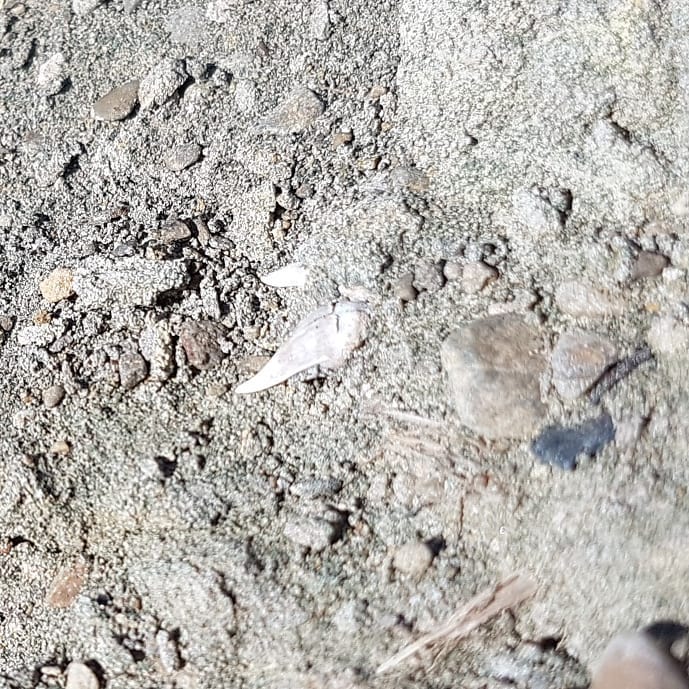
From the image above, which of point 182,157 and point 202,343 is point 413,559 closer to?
point 202,343

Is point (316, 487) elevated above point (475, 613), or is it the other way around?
point (316, 487)

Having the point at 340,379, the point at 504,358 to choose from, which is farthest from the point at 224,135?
the point at 504,358

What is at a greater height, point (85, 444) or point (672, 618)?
point (85, 444)

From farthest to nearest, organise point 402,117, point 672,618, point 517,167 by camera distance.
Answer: point 402,117 < point 517,167 < point 672,618

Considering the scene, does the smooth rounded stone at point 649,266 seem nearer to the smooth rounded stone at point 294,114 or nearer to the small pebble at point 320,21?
the smooth rounded stone at point 294,114

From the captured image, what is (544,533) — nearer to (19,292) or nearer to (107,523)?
(107,523)

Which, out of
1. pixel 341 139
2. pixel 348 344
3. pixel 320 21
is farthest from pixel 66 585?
pixel 320 21

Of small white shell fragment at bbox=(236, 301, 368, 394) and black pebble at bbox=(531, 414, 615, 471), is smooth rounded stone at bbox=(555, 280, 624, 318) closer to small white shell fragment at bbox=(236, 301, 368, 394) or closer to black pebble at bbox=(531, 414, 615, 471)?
black pebble at bbox=(531, 414, 615, 471)
